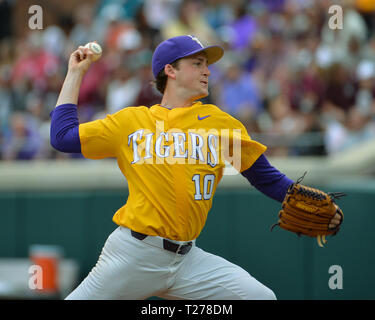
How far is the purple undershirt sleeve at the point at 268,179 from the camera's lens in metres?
3.73

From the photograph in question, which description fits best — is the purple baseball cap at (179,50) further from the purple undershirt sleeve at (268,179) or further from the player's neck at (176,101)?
the purple undershirt sleeve at (268,179)

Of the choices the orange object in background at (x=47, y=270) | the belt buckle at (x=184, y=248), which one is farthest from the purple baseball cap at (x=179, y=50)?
the orange object in background at (x=47, y=270)

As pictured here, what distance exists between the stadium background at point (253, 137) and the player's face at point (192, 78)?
2909 millimetres

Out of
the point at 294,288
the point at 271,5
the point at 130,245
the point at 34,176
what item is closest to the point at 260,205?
the point at 294,288

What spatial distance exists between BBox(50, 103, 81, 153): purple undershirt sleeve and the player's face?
0.62 metres

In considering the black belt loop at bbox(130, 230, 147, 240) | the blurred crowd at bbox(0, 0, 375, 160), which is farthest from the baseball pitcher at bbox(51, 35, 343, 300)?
the blurred crowd at bbox(0, 0, 375, 160)

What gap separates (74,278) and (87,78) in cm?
318

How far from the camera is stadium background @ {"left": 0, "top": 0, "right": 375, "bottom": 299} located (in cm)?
630

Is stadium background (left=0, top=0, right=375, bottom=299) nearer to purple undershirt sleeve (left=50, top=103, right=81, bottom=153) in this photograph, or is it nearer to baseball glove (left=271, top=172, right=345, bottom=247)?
baseball glove (left=271, top=172, right=345, bottom=247)

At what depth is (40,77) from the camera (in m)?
9.84

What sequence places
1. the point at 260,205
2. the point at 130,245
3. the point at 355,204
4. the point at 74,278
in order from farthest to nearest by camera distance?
the point at 74,278 → the point at 260,205 → the point at 355,204 → the point at 130,245

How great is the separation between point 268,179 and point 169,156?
0.64 metres

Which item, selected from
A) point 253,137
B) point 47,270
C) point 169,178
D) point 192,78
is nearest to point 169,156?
point 169,178

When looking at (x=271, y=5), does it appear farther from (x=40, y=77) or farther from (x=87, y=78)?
(x=40, y=77)
